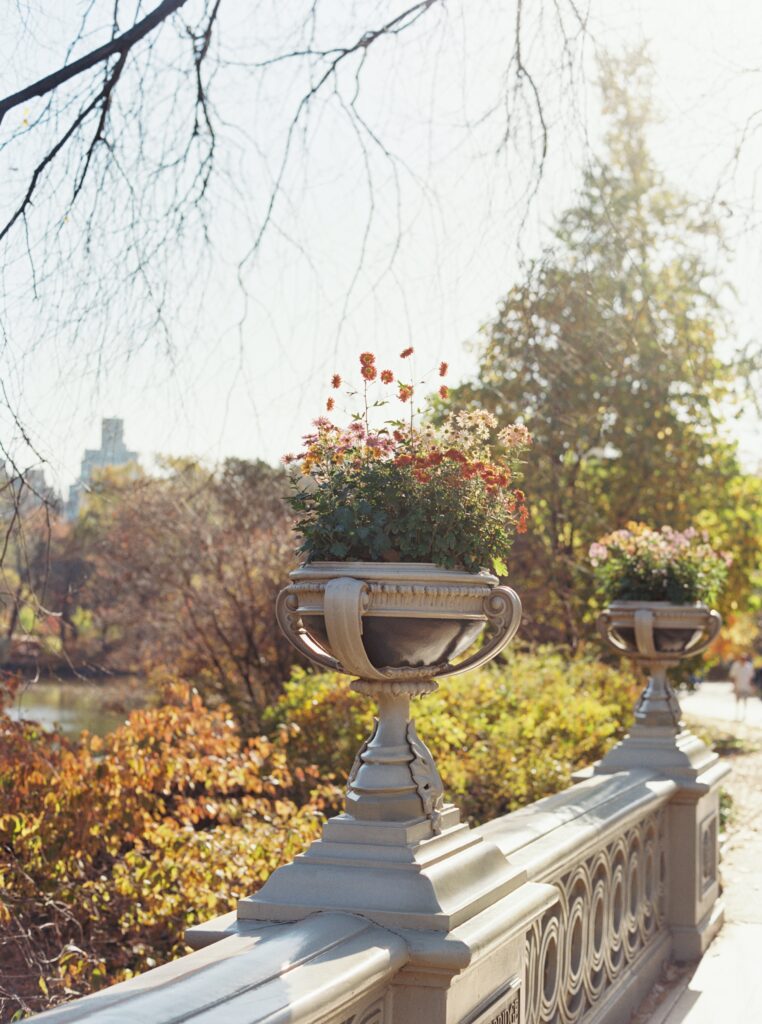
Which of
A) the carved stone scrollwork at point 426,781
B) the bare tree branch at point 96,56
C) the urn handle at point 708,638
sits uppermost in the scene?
the bare tree branch at point 96,56

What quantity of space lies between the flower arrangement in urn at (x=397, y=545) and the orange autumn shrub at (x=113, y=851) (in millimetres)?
3381

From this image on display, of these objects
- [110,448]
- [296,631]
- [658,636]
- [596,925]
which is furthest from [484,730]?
[296,631]

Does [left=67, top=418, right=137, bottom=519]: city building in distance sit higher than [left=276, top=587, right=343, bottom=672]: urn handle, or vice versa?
[left=67, top=418, right=137, bottom=519]: city building in distance


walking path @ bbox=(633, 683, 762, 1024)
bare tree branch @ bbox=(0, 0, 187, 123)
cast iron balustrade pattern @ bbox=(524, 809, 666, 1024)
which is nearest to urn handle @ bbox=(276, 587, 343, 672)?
cast iron balustrade pattern @ bbox=(524, 809, 666, 1024)

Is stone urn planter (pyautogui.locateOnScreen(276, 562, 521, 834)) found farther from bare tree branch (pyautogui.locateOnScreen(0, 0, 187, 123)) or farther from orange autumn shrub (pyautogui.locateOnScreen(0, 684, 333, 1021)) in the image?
orange autumn shrub (pyautogui.locateOnScreen(0, 684, 333, 1021))

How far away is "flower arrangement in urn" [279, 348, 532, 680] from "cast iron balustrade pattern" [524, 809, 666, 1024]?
1.42 meters

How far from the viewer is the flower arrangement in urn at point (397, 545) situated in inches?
120

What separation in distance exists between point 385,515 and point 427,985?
1.17 m

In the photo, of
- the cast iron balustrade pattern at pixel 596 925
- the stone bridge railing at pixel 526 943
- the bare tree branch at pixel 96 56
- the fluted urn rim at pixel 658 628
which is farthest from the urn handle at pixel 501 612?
the fluted urn rim at pixel 658 628

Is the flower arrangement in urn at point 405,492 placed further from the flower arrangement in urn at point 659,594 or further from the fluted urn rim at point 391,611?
the flower arrangement in urn at point 659,594

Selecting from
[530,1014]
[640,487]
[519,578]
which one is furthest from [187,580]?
[530,1014]

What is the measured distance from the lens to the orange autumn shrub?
6348 millimetres

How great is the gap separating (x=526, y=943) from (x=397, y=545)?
61.6 inches

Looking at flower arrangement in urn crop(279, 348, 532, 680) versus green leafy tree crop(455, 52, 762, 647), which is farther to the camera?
green leafy tree crop(455, 52, 762, 647)
